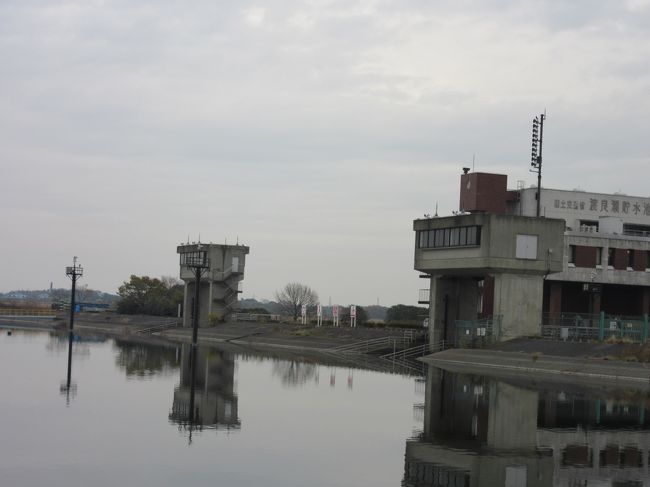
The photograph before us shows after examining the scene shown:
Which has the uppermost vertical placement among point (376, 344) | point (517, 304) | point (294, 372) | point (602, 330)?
point (517, 304)

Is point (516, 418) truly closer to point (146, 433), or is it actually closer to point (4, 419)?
point (146, 433)

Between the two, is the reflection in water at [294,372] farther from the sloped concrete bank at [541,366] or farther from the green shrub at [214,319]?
the green shrub at [214,319]

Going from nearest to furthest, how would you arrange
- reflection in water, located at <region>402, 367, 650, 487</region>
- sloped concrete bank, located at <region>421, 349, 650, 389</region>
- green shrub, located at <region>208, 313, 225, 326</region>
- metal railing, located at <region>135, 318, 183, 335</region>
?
reflection in water, located at <region>402, 367, 650, 487</region> → sloped concrete bank, located at <region>421, 349, 650, 389</region> → green shrub, located at <region>208, 313, 225, 326</region> → metal railing, located at <region>135, 318, 183, 335</region>

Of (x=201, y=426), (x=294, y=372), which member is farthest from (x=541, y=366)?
(x=201, y=426)

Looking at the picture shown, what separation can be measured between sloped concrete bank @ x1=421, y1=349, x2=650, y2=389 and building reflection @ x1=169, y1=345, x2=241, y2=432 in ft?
59.2

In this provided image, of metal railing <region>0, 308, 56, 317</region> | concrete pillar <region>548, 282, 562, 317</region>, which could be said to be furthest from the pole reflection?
metal railing <region>0, 308, 56, 317</region>

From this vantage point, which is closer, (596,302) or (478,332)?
(478,332)

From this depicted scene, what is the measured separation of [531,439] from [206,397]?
1600 cm

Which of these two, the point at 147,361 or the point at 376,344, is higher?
the point at 376,344

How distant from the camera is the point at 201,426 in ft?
107

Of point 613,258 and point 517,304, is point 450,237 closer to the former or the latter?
point 517,304

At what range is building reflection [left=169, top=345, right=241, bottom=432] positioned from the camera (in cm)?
3381

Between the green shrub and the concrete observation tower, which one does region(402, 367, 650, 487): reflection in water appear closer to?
the green shrub

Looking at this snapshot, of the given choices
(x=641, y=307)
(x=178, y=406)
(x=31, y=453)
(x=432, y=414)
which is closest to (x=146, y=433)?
(x=31, y=453)
